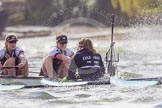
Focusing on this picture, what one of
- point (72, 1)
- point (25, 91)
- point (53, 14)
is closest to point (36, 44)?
point (72, 1)

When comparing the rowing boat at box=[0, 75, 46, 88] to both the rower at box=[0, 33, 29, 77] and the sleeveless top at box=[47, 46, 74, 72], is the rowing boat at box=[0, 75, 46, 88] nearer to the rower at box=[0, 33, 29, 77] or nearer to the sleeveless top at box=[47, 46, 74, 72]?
the rower at box=[0, 33, 29, 77]

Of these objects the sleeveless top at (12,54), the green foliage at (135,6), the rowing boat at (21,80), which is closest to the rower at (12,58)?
the sleeveless top at (12,54)

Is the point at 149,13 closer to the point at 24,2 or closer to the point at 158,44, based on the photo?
the point at 158,44

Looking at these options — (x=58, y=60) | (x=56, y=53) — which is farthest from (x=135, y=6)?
(x=56, y=53)

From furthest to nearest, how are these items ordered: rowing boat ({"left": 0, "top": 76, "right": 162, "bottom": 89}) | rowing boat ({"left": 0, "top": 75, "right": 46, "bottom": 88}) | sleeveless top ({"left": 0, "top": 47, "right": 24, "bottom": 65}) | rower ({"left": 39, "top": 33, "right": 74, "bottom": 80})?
1. sleeveless top ({"left": 0, "top": 47, "right": 24, "bottom": 65})
2. rower ({"left": 39, "top": 33, "right": 74, "bottom": 80})
3. rowing boat ({"left": 0, "top": 75, "right": 46, "bottom": 88})
4. rowing boat ({"left": 0, "top": 76, "right": 162, "bottom": 89})

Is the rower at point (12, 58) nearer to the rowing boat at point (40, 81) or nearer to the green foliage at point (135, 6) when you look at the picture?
the rowing boat at point (40, 81)

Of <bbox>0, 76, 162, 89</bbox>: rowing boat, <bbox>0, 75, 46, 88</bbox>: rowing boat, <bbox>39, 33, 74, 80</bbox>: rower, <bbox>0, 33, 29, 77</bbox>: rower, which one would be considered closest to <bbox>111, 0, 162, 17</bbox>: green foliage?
<bbox>39, 33, 74, 80</bbox>: rower

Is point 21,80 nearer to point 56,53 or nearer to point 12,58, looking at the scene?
point 12,58

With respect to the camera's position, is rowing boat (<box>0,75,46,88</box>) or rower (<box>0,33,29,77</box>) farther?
rower (<box>0,33,29,77</box>)

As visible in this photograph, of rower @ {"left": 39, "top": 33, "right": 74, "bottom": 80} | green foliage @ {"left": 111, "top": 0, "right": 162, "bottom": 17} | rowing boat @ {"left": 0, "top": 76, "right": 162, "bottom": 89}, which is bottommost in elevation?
rowing boat @ {"left": 0, "top": 76, "right": 162, "bottom": 89}

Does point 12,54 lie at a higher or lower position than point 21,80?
higher

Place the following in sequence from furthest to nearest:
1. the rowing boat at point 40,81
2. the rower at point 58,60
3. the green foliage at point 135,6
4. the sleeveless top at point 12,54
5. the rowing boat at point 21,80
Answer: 1. the green foliage at point 135,6
2. the sleeveless top at point 12,54
3. the rower at point 58,60
4. the rowing boat at point 21,80
5. the rowing boat at point 40,81

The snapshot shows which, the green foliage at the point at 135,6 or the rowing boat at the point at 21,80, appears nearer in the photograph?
the rowing boat at the point at 21,80

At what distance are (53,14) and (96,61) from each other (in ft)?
86.4
